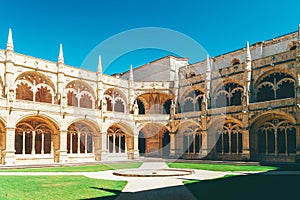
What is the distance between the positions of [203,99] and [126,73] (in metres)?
18.1

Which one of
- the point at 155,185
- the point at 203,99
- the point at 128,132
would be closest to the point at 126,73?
the point at 128,132

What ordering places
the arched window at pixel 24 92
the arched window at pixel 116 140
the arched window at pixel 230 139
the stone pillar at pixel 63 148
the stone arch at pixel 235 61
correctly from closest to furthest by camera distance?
1. the stone pillar at pixel 63 148
2. the arched window at pixel 24 92
3. the arched window at pixel 230 139
4. the arched window at pixel 116 140
5. the stone arch at pixel 235 61

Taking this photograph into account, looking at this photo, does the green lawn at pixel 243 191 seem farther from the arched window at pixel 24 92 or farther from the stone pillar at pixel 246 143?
the arched window at pixel 24 92

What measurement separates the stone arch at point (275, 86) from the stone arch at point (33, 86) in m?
21.3

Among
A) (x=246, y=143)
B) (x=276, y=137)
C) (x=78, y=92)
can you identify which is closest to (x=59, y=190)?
(x=246, y=143)

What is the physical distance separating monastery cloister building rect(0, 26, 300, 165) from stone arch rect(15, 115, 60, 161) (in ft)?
0.31

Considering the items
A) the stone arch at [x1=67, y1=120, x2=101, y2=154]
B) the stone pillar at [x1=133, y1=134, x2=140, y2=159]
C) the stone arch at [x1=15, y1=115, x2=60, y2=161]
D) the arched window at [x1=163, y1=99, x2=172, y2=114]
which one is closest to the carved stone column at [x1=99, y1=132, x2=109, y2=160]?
the stone arch at [x1=67, y1=120, x2=101, y2=154]

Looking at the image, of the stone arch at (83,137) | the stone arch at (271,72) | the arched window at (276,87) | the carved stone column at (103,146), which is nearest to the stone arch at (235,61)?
the stone arch at (271,72)

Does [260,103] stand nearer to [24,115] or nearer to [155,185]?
[155,185]

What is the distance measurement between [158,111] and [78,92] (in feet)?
37.2

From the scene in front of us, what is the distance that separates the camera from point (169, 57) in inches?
1679

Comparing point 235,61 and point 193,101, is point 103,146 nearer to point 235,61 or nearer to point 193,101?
point 193,101

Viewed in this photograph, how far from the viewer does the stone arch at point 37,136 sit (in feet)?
92.8

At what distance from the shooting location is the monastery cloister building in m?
27.6
